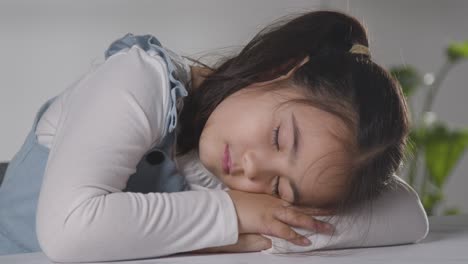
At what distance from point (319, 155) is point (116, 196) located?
31 centimetres

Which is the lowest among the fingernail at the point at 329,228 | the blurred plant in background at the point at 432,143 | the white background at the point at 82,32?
the blurred plant in background at the point at 432,143

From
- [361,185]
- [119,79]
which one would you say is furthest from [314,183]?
[119,79]

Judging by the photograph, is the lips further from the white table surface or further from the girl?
the white table surface

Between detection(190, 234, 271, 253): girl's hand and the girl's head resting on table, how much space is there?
88mm

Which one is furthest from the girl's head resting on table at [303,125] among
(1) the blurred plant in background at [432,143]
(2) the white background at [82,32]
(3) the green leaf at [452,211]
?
(3) the green leaf at [452,211]

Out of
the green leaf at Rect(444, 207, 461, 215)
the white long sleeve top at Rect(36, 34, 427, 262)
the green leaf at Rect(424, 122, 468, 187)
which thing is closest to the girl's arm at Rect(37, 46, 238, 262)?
the white long sleeve top at Rect(36, 34, 427, 262)

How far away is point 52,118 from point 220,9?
210cm

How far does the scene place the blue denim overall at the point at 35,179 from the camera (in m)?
1.36

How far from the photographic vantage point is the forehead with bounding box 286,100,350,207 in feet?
3.91

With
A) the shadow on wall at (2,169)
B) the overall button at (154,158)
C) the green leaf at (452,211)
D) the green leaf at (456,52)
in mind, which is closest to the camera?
the overall button at (154,158)

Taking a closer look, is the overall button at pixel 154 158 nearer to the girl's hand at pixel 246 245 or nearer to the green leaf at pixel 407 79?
the girl's hand at pixel 246 245

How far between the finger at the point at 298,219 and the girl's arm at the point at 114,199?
0.27ft

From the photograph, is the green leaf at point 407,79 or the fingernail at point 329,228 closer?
the fingernail at point 329,228

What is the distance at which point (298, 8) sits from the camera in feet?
11.8
